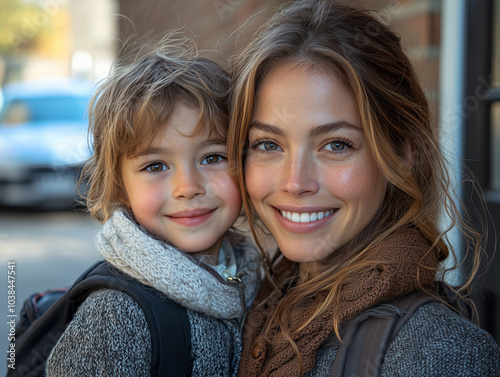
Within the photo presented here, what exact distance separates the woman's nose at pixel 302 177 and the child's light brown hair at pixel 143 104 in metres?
0.30

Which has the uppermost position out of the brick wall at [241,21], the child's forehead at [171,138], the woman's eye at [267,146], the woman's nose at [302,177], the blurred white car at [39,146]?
the brick wall at [241,21]

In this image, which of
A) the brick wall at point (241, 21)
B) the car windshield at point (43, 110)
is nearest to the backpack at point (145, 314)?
the brick wall at point (241, 21)

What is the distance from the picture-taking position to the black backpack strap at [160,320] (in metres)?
1.33

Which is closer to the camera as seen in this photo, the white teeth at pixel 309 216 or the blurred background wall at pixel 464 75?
the white teeth at pixel 309 216

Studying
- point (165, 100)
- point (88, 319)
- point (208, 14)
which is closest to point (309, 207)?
point (165, 100)

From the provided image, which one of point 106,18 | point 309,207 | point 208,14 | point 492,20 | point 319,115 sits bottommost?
point 309,207

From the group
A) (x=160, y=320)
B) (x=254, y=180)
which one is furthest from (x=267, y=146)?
(x=160, y=320)

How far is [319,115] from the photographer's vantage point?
1.45 m

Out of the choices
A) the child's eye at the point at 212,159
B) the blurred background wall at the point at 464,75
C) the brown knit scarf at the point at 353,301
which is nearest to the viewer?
the brown knit scarf at the point at 353,301

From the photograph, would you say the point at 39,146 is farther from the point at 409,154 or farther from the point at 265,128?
the point at 409,154

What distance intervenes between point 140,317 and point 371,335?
21.8 inches

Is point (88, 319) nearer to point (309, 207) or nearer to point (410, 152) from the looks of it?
point (309, 207)

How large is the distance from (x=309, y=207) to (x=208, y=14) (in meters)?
4.11

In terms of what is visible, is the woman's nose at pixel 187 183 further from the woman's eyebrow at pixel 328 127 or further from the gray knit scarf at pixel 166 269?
the woman's eyebrow at pixel 328 127
